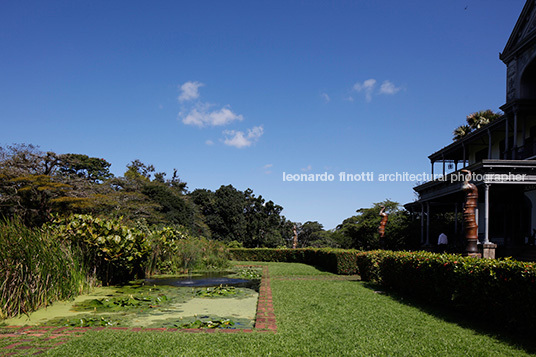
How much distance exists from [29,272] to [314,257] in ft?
63.4

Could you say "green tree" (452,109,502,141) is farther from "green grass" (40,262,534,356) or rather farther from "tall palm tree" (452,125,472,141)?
"green grass" (40,262,534,356)

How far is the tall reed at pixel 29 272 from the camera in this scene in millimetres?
7055

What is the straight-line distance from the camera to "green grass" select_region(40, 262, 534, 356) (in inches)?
199

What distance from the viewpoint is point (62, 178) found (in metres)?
23.1

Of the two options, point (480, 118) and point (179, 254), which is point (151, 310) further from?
point (480, 118)

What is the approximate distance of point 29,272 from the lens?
7520mm

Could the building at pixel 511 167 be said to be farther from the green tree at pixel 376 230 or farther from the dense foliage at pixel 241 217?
the dense foliage at pixel 241 217

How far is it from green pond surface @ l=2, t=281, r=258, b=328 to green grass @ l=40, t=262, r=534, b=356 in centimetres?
87

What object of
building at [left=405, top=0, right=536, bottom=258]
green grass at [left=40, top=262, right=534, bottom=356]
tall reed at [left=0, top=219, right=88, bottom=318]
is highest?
building at [left=405, top=0, right=536, bottom=258]

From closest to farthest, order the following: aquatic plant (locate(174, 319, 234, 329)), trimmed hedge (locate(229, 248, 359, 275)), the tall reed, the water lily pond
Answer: aquatic plant (locate(174, 319, 234, 329)) → the water lily pond → the tall reed → trimmed hedge (locate(229, 248, 359, 275))

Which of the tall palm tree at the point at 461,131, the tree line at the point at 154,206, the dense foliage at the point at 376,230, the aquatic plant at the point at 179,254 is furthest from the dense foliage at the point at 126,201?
the tall palm tree at the point at 461,131

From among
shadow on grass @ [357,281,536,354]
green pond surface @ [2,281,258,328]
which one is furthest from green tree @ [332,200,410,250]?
green pond surface @ [2,281,258,328]

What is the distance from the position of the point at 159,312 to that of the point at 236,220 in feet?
115

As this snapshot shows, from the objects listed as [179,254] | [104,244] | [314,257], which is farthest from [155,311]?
[314,257]
